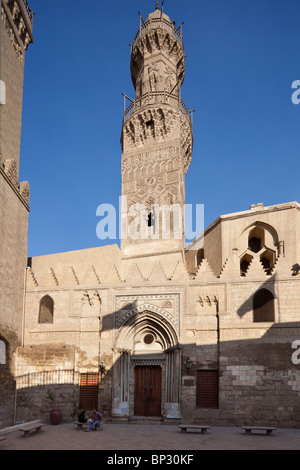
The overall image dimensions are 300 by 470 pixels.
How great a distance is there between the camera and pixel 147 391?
16.3 m

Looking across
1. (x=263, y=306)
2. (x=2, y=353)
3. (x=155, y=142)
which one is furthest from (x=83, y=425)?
(x=155, y=142)

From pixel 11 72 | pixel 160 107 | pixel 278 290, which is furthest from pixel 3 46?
pixel 278 290

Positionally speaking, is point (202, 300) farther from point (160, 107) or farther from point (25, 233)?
point (160, 107)

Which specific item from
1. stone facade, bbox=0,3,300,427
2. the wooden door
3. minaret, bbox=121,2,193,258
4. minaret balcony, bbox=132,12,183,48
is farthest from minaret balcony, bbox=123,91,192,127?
the wooden door

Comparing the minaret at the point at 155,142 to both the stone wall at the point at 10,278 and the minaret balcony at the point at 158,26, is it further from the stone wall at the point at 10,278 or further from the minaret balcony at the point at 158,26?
the stone wall at the point at 10,278

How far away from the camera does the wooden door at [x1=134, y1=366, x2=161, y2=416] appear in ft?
52.7

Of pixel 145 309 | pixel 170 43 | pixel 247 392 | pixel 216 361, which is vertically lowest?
pixel 247 392

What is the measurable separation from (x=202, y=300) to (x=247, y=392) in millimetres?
3521

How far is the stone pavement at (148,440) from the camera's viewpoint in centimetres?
1115

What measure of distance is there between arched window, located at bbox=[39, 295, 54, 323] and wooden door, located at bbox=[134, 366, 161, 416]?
4228mm

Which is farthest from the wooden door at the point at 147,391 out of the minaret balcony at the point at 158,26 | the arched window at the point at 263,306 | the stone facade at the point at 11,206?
the minaret balcony at the point at 158,26

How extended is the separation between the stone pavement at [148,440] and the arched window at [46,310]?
454 cm
